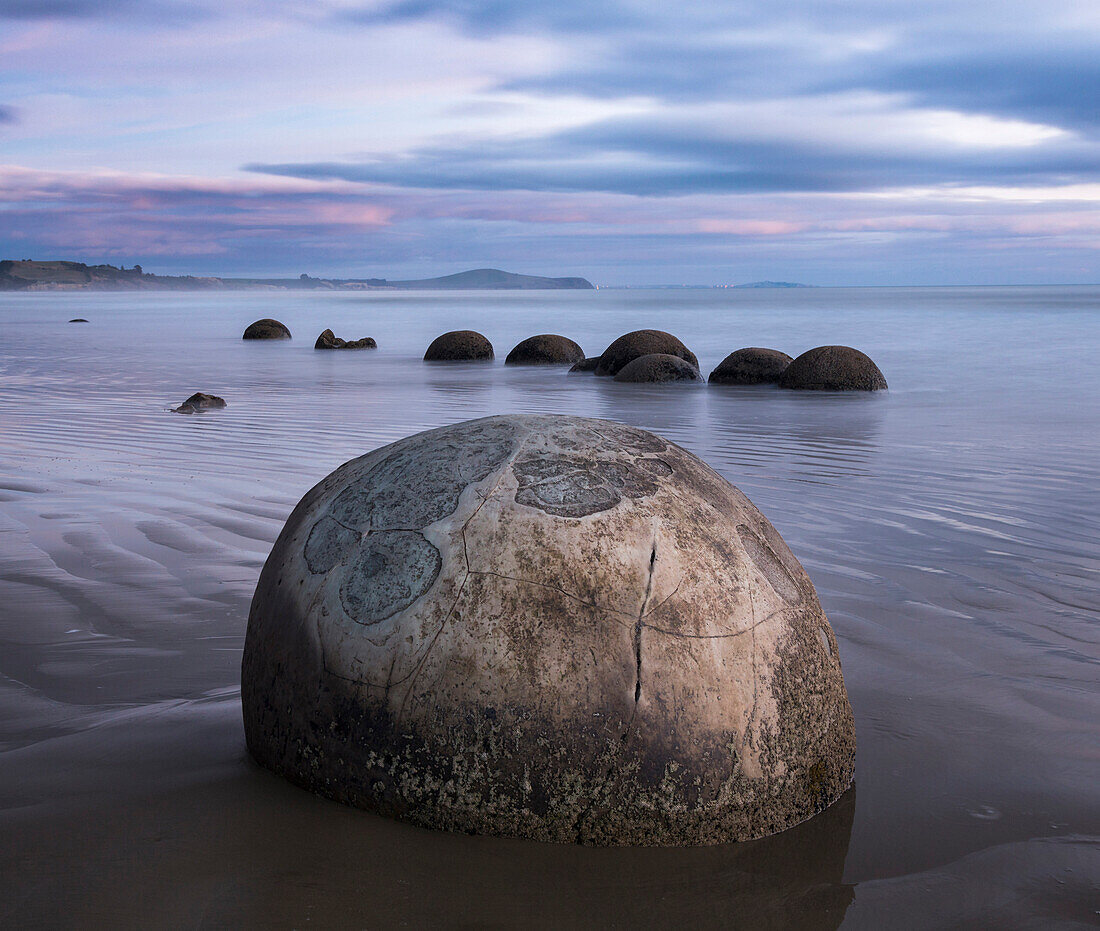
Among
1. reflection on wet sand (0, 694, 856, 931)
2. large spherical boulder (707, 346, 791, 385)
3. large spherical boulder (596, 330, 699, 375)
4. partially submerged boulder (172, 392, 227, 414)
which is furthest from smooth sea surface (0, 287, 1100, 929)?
large spherical boulder (596, 330, 699, 375)

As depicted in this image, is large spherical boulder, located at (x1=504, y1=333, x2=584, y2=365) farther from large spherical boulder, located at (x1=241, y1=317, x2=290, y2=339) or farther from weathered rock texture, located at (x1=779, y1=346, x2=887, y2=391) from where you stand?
large spherical boulder, located at (x1=241, y1=317, x2=290, y2=339)

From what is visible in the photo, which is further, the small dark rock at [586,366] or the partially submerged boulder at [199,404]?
the small dark rock at [586,366]

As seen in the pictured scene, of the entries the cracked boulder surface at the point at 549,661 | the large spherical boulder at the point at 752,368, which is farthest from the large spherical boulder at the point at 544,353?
the cracked boulder surface at the point at 549,661

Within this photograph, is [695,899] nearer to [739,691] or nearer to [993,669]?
[739,691]

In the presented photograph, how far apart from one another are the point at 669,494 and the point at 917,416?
10.7 m

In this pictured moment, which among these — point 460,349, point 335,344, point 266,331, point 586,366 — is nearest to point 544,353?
point 460,349

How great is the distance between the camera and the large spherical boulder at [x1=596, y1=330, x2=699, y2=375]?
753 inches

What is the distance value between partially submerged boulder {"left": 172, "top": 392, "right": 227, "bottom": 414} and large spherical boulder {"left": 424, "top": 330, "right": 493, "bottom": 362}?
423 inches

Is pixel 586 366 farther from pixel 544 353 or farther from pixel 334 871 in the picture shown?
pixel 334 871

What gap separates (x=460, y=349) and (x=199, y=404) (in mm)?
11461

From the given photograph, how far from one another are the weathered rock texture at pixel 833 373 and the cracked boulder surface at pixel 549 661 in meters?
13.3

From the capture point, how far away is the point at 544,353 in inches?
889

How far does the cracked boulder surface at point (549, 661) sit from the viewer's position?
2.36 metres

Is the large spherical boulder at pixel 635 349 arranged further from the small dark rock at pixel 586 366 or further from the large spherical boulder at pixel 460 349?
the large spherical boulder at pixel 460 349
